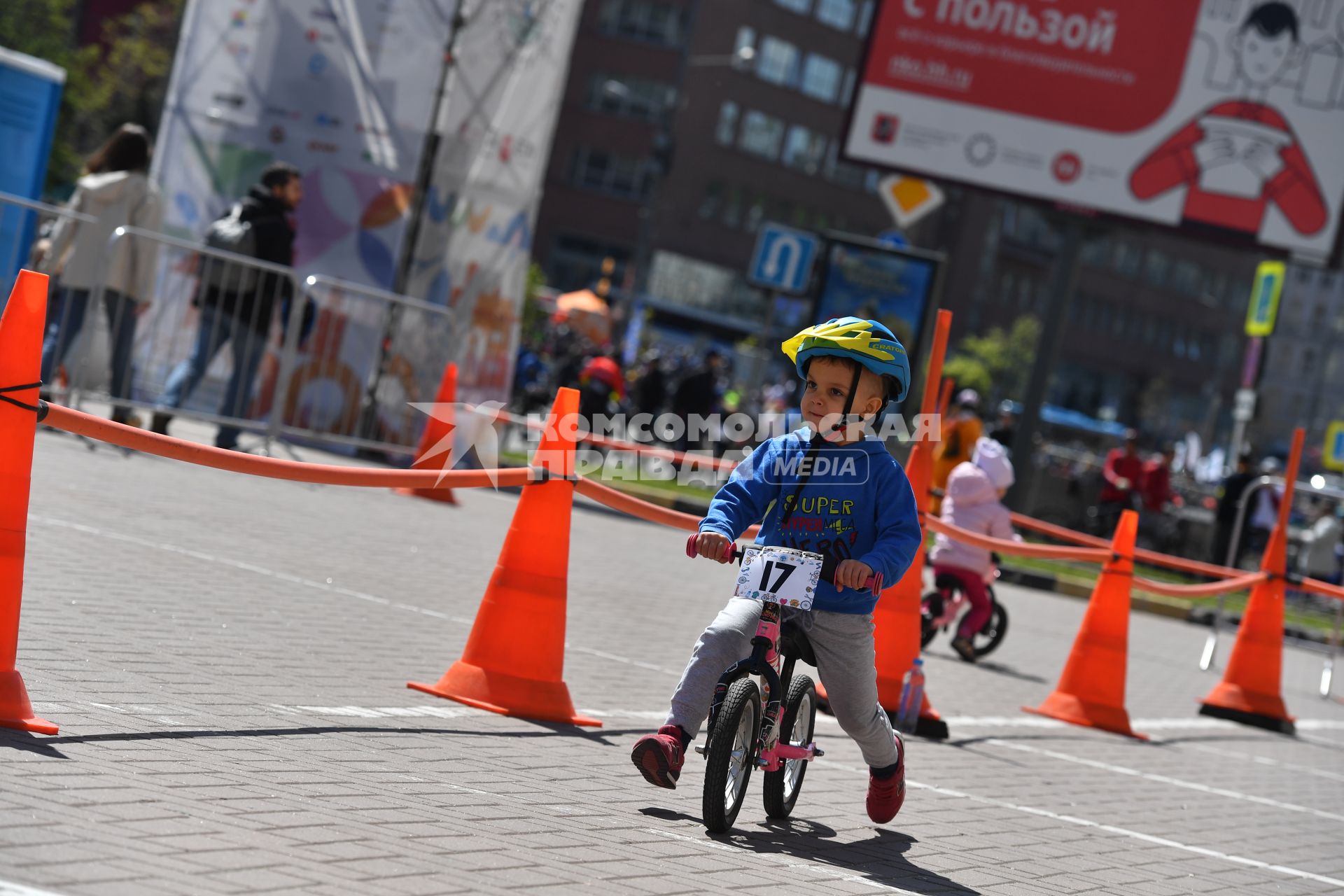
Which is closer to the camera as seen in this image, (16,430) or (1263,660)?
(16,430)

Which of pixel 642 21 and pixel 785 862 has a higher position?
pixel 642 21

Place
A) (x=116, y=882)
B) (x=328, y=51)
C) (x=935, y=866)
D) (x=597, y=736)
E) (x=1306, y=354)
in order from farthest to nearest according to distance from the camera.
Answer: (x=1306, y=354), (x=328, y=51), (x=597, y=736), (x=935, y=866), (x=116, y=882)

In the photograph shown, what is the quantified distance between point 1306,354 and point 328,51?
11138cm

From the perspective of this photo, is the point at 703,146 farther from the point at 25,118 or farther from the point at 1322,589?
the point at 1322,589

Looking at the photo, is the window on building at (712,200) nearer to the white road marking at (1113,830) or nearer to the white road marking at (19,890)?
the white road marking at (1113,830)

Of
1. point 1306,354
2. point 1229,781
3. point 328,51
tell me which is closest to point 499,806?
point 1229,781

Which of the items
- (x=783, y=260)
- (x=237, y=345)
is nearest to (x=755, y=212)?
(x=783, y=260)

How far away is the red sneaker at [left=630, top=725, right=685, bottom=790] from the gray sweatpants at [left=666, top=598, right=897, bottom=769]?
108mm

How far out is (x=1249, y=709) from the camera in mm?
11867

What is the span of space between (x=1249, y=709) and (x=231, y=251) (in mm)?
8527

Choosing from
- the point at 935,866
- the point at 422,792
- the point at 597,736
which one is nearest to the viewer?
the point at 422,792

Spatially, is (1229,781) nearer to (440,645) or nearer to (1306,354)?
(440,645)

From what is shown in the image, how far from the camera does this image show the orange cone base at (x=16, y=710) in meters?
4.89

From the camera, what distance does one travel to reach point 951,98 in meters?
24.1
